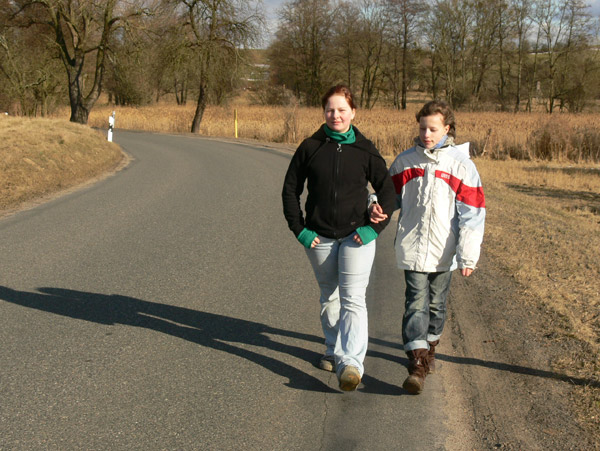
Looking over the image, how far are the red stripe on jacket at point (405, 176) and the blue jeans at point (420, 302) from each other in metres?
0.53

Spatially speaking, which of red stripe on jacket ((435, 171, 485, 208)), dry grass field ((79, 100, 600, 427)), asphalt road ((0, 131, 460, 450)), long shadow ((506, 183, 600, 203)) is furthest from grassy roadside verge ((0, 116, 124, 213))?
long shadow ((506, 183, 600, 203))

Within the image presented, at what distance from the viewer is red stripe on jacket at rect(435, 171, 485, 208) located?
3.75 metres

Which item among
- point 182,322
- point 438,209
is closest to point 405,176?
point 438,209

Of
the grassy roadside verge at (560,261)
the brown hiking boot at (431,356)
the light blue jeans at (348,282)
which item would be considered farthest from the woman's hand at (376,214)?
the grassy roadside verge at (560,261)

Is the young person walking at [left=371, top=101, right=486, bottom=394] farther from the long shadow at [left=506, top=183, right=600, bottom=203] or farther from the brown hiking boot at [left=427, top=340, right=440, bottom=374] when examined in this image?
the long shadow at [left=506, top=183, right=600, bottom=203]

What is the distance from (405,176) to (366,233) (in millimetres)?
480

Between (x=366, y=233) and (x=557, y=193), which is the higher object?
(x=366, y=233)

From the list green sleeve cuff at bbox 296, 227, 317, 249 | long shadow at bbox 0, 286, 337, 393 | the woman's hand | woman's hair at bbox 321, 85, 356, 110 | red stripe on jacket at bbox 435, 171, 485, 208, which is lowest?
long shadow at bbox 0, 286, 337, 393

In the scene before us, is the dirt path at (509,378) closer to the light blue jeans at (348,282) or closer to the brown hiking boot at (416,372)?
the brown hiking boot at (416,372)

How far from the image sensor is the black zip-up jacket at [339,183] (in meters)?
3.67

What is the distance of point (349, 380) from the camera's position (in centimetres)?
354

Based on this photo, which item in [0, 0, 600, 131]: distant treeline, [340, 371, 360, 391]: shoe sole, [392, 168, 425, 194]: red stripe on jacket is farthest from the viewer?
[0, 0, 600, 131]: distant treeline

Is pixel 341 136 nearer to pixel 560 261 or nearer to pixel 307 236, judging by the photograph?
pixel 307 236

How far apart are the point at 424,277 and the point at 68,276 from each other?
151 inches
